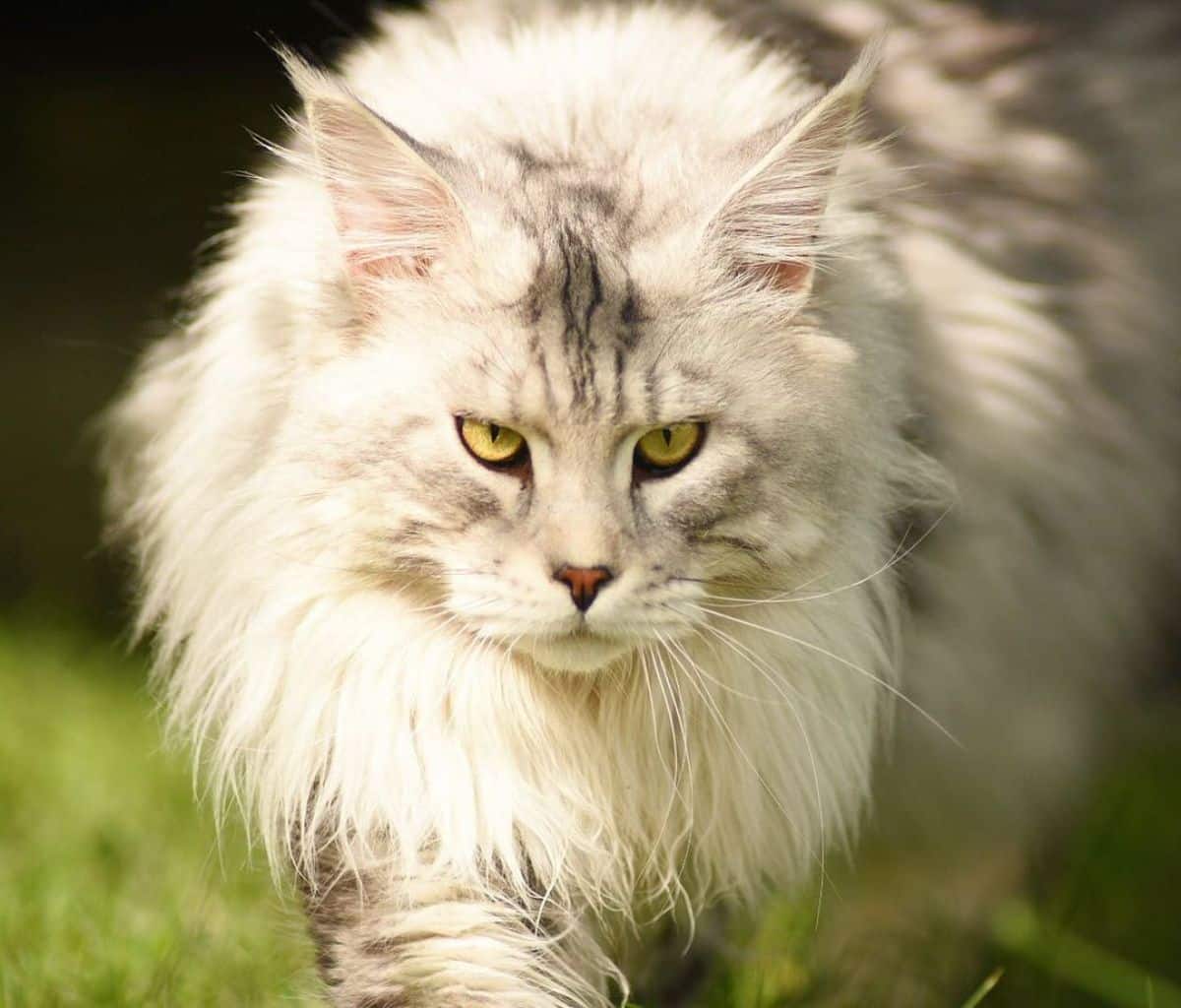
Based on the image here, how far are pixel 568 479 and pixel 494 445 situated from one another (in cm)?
11

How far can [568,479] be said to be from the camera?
5.69ft

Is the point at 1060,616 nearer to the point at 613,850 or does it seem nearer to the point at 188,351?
the point at 613,850

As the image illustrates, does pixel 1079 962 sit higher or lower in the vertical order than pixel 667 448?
lower

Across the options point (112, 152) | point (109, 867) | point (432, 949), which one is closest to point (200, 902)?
point (109, 867)

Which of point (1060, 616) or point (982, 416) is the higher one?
point (982, 416)

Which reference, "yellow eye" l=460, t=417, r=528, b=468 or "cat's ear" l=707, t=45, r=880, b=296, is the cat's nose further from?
"cat's ear" l=707, t=45, r=880, b=296

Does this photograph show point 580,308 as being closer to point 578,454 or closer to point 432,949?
point 578,454

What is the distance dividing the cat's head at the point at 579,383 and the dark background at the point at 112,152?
335cm

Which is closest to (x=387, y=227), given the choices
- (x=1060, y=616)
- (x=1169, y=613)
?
(x=1060, y=616)

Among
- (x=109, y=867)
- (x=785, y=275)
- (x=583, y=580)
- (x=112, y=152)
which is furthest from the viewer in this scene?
(x=112, y=152)

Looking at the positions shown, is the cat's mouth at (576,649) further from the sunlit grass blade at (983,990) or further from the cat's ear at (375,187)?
the sunlit grass blade at (983,990)

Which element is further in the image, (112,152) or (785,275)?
(112,152)

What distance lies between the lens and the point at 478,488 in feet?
5.76

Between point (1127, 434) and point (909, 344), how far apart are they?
67cm
